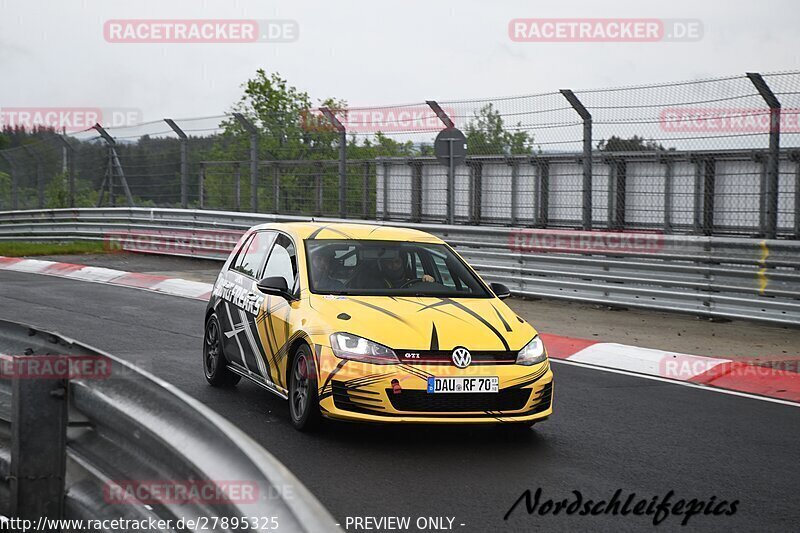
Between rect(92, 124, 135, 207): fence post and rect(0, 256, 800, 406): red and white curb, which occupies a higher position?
rect(92, 124, 135, 207): fence post

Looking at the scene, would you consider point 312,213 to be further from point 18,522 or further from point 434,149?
point 18,522

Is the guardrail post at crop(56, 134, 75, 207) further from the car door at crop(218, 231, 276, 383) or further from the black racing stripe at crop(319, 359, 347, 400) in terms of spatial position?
the black racing stripe at crop(319, 359, 347, 400)

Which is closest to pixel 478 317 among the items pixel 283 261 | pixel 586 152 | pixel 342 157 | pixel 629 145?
pixel 283 261

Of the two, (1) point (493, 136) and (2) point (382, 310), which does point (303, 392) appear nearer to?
(2) point (382, 310)

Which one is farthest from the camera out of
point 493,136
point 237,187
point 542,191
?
point 237,187

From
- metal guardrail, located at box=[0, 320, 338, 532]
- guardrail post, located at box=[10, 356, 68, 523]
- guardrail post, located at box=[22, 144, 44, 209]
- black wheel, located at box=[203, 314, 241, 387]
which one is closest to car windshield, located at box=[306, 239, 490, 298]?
black wheel, located at box=[203, 314, 241, 387]

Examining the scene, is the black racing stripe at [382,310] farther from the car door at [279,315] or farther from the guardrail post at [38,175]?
the guardrail post at [38,175]

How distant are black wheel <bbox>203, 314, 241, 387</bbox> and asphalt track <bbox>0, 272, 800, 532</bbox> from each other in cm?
12

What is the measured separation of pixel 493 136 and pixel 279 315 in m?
8.48

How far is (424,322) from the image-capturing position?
686 centimetres

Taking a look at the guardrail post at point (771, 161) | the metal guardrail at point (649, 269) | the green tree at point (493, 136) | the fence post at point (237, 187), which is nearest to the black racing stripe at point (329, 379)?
the metal guardrail at point (649, 269)

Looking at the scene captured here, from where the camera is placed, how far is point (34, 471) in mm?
3617

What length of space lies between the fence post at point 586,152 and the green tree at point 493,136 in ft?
2.73

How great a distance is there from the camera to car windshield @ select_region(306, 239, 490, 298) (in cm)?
758
